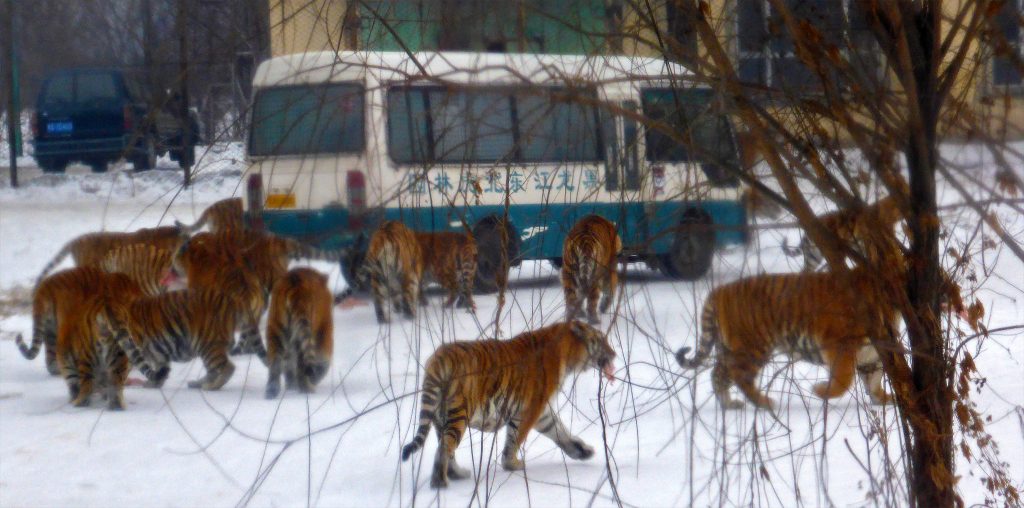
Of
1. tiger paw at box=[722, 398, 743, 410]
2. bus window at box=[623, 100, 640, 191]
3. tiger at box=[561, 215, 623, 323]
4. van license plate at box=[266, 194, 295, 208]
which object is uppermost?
bus window at box=[623, 100, 640, 191]

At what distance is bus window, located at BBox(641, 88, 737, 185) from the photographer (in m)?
2.90

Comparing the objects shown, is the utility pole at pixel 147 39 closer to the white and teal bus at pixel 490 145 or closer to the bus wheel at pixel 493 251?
the white and teal bus at pixel 490 145

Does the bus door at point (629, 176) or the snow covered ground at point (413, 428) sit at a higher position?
the bus door at point (629, 176)

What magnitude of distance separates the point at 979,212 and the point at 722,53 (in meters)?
0.75

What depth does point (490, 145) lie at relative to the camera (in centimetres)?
317

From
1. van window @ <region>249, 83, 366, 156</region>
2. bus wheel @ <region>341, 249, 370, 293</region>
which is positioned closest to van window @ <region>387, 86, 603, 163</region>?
van window @ <region>249, 83, 366, 156</region>

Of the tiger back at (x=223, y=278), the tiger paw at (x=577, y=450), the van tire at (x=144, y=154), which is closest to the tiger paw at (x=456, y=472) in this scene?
the tiger paw at (x=577, y=450)

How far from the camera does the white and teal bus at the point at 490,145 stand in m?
2.83

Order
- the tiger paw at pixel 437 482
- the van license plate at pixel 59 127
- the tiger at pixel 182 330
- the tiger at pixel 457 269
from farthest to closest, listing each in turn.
Result: the van license plate at pixel 59 127 → the tiger at pixel 182 330 → the tiger paw at pixel 437 482 → the tiger at pixel 457 269

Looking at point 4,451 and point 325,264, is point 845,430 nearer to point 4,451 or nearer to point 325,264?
point 325,264

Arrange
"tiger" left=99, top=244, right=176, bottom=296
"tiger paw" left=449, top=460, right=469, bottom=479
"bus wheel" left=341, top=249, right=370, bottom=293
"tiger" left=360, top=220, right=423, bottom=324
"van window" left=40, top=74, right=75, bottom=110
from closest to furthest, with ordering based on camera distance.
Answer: "bus wheel" left=341, top=249, right=370, bottom=293 → "tiger" left=360, top=220, right=423, bottom=324 → "tiger paw" left=449, top=460, right=469, bottom=479 → "tiger" left=99, top=244, right=176, bottom=296 → "van window" left=40, top=74, right=75, bottom=110

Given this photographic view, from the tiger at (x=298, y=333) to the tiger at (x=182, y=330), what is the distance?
0.94ft

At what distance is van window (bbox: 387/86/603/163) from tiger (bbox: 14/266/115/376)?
5142 mm

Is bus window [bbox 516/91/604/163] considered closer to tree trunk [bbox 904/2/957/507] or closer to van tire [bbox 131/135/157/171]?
tree trunk [bbox 904/2/957/507]
